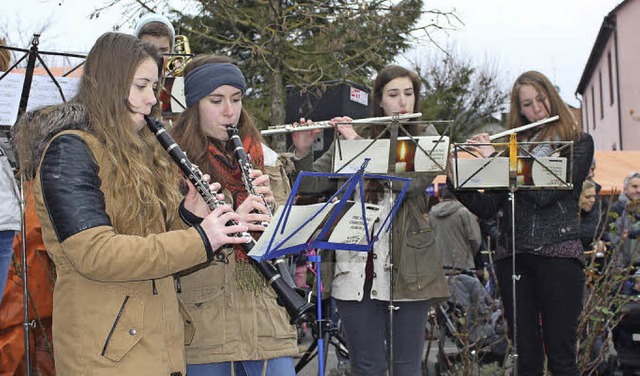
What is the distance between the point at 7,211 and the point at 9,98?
0.54 meters

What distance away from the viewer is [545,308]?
4188mm

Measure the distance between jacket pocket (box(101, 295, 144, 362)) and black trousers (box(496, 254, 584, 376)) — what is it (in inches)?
101

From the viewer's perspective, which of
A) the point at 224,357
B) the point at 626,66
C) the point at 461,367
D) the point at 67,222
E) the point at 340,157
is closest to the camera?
the point at 67,222

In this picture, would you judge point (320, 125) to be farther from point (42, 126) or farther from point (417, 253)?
point (42, 126)

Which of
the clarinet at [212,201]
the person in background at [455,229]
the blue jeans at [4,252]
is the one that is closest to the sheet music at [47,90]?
the blue jeans at [4,252]

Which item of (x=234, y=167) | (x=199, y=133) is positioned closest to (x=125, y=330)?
(x=234, y=167)

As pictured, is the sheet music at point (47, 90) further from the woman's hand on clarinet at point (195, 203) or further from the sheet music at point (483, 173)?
the sheet music at point (483, 173)

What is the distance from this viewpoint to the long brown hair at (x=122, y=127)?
2.38 m

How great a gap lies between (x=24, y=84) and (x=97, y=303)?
178 centimetres

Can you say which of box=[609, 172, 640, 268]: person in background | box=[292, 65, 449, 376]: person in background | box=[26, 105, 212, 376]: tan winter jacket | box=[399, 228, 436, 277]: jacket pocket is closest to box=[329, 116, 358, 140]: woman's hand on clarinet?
box=[292, 65, 449, 376]: person in background

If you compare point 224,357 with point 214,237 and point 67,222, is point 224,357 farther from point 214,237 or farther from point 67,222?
point 67,222

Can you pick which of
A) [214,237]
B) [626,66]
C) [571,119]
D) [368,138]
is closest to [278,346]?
[214,237]

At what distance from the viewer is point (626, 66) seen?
79.4 feet

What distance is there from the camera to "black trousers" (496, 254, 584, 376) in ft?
13.6
